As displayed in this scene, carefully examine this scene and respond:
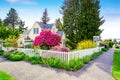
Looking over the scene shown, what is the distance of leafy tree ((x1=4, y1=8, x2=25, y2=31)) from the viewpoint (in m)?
72.2

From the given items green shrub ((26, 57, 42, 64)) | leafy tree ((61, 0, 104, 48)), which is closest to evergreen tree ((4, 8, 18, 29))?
leafy tree ((61, 0, 104, 48))

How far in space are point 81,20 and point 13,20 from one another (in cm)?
4682

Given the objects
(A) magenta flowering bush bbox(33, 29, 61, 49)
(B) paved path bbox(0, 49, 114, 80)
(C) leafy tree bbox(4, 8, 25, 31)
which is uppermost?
(C) leafy tree bbox(4, 8, 25, 31)


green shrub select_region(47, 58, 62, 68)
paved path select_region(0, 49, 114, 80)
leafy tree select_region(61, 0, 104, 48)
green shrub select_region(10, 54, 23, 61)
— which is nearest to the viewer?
paved path select_region(0, 49, 114, 80)

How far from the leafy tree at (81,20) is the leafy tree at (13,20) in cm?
4200

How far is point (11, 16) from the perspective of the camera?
7281cm

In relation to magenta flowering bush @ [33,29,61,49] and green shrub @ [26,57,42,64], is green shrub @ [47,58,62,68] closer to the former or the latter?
green shrub @ [26,57,42,64]

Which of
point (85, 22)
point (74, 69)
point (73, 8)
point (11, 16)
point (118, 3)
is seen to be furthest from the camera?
point (11, 16)

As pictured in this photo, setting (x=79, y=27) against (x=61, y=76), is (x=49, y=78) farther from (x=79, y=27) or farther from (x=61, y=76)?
(x=79, y=27)

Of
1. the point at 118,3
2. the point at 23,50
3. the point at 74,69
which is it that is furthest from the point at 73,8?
the point at 74,69

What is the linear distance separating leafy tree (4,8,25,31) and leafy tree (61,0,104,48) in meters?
42.0

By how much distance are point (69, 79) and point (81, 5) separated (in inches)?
991

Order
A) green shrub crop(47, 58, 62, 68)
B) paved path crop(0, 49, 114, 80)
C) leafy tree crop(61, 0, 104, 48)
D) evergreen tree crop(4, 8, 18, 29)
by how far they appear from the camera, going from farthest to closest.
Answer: evergreen tree crop(4, 8, 18, 29) < leafy tree crop(61, 0, 104, 48) < green shrub crop(47, 58, 62, 68) < paved path crop(0, 49, 114, 80)

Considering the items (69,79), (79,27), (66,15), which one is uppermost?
(66,15)
